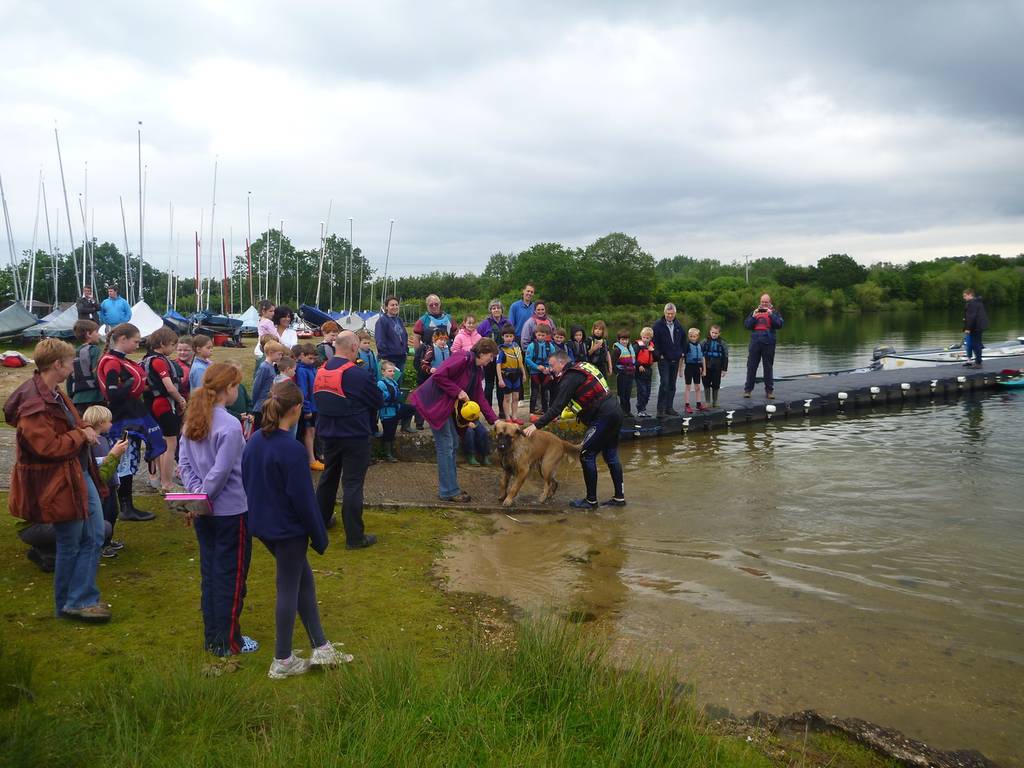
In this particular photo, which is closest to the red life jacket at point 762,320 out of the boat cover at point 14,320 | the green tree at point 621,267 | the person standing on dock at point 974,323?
the person standing on dock at point 974,323

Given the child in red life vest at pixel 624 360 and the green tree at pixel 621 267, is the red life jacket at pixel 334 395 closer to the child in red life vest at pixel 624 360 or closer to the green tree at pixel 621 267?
the child in red life vest at pixel 624 360

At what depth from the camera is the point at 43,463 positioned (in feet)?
15.6

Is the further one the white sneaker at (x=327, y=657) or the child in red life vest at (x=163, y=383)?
the child in red life vest at (x=163, y=383)

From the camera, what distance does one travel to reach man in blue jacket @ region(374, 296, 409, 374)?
37.3ft

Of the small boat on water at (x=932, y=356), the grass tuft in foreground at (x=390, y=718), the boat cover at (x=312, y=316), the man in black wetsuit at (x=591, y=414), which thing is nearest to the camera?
the grass tuft in foreground at (x=390, y=718)

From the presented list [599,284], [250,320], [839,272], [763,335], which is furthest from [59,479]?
[839,272]

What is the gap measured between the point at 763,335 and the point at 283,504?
13.0 m

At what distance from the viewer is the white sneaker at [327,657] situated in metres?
4.41

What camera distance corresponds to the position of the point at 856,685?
15.3ft

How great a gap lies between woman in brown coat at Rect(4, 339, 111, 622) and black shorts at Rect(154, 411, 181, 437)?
2.41 metres

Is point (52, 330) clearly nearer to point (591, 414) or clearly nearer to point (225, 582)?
point (591, 414)

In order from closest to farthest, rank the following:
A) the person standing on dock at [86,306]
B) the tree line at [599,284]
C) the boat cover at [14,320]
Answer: the person standing on dock at [86,306]
the boat cover at [14,320]
the tree line at [599,284]

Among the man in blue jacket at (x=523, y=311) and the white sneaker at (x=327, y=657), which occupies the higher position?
the man in blue jacket at (x=523, y=311)

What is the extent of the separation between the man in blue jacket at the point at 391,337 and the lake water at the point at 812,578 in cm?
410
